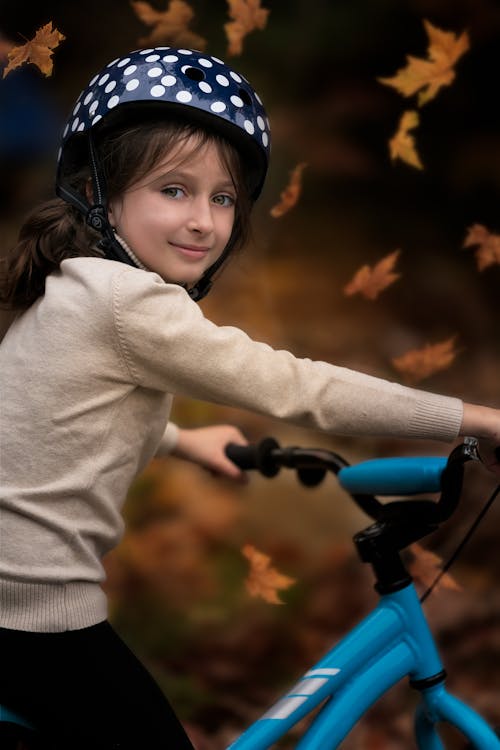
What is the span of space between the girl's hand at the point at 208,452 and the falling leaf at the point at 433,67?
3.40 feet

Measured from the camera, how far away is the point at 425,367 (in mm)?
2572

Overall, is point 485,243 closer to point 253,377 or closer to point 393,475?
point 393,475

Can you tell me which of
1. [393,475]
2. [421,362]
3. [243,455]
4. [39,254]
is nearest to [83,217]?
[39,254]

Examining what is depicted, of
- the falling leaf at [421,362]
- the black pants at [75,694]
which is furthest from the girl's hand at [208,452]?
the falling leaf at [421,362]

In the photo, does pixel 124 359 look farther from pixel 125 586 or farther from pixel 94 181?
pixel 125 586

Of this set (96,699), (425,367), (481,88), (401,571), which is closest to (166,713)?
(96,699)

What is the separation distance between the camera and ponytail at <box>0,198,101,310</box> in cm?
170

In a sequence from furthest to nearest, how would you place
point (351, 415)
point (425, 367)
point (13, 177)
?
point (13, 177)
point (425, 367)
point (351, 415)

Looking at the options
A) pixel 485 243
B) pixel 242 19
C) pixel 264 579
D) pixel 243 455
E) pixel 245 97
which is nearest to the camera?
pixel 245 97

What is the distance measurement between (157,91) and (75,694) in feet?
3.19

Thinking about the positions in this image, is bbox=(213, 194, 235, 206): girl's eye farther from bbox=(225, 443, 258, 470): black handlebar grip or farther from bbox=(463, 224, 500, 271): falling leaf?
bbox=(463, 224, 500, 271): falling leaf

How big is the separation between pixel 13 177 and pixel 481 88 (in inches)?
52.4

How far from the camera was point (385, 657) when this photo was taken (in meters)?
1.64

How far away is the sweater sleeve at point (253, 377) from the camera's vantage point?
1.47m
